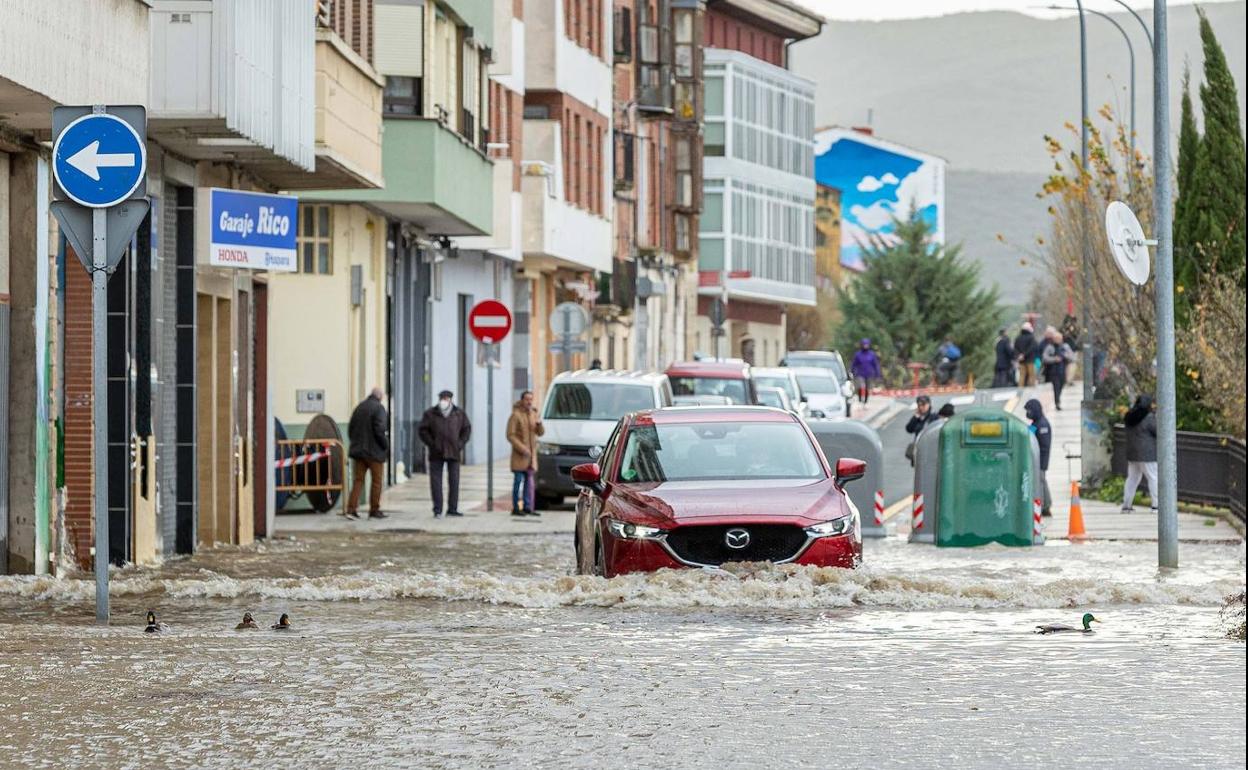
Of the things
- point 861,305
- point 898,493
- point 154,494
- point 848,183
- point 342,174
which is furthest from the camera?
point 848,183

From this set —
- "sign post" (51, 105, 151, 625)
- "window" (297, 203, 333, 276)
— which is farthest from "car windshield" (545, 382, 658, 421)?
"sign post" (51, 105, 151, 625)

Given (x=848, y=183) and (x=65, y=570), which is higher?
(x=848, y=183)

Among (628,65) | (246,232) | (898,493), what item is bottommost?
(898,493)

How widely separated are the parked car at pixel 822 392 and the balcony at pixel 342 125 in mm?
29213

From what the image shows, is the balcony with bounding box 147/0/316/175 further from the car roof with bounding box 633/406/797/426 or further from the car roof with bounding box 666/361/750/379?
the car roof with bounding box 666/361/750/379

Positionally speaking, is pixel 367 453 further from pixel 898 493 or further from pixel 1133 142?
pixel 1133 142

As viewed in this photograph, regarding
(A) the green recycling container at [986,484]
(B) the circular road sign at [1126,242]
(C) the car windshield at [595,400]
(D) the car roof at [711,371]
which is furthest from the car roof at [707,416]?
(D) the car roof at [711,371]

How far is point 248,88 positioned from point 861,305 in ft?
232

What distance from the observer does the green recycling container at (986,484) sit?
1033 inches

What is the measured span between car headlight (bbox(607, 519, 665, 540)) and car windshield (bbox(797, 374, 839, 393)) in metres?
41.8

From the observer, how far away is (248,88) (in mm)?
22031

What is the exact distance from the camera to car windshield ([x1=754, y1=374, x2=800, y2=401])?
49.8 metres

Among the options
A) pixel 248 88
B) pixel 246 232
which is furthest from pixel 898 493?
pixel 248 88

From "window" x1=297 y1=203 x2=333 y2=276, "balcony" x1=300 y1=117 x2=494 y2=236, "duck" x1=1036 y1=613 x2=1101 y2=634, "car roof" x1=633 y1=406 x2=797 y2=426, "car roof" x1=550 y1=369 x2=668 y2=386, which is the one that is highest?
"balcony" x1=300 y1=117 x2=494 y2=236
